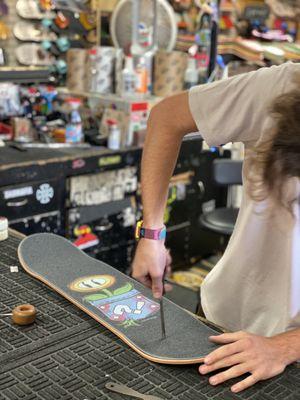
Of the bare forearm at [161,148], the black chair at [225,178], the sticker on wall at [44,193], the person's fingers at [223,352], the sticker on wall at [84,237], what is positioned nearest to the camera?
the person's fingers at [223,352]

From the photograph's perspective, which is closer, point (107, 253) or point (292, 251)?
point (292, 251)

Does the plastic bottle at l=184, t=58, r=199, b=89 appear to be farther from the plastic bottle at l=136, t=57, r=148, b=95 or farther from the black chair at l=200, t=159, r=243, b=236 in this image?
the black chair at l=200, t=159, r=243, b=236

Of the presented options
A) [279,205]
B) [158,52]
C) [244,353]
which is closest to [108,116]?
[158,52]

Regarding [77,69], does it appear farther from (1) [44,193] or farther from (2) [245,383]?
(2) [245,383]

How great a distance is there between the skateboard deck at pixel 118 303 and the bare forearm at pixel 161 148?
0.67 feet

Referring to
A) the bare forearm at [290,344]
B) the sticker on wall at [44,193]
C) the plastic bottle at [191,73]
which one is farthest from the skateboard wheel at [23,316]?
the plastic bottle at [191,73]

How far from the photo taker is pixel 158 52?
3.71 m

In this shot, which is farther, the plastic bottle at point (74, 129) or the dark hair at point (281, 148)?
the plastic bottle at point (74, 129)

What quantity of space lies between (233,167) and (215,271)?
154 cm

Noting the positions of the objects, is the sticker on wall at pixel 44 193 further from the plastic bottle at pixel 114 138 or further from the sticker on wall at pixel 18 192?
the plastic bottle at pixel 114 138

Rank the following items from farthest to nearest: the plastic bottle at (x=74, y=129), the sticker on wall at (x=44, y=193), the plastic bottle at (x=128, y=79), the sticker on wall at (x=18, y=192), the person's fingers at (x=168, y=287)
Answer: the plastic bottle at (x=128, y=79) → the person's fingers at (x=168, y=287) → the plastic bottle at (x=74, y=129) → the sticker on wall at (x=44, y=193) → the sticker on wall at (x=18, y=192)

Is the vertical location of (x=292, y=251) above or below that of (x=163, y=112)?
below

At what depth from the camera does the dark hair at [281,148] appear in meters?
1.14

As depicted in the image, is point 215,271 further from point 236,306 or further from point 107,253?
point 107,253
